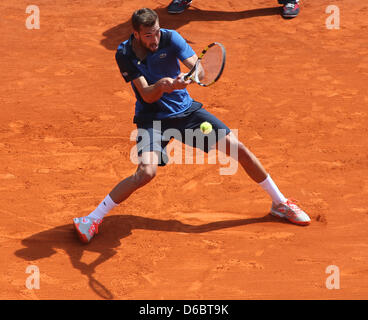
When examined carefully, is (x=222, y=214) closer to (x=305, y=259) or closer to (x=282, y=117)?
(x=305, y=259)

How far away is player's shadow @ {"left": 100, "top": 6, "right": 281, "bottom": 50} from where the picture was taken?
368 inches

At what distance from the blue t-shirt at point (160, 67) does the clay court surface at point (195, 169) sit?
3.33ft

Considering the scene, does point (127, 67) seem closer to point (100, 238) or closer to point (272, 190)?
point (100, 238)

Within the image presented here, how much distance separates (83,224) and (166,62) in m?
1.49

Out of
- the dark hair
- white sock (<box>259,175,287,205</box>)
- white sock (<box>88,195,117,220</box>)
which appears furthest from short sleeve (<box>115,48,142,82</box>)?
white sock (<box>259,175,287,205</box>)

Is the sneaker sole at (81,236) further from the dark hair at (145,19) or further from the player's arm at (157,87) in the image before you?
the dark hair at (145,19)

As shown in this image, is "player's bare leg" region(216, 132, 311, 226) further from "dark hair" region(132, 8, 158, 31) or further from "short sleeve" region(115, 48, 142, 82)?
"dark hair" region(132, 8, 158, 31)

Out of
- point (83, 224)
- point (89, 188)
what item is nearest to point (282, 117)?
point (89, 188)

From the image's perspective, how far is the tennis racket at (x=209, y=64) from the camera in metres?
4.65

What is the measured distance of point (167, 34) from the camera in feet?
15.4

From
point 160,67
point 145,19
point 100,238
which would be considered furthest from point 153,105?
point 100,238

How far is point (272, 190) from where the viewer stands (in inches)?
202

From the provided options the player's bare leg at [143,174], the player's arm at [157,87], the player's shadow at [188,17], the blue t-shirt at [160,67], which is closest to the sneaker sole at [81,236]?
the player's bare leg at [143,174]

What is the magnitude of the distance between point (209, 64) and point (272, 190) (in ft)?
4.01
